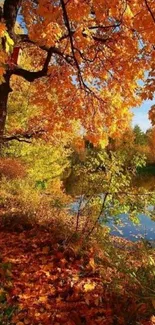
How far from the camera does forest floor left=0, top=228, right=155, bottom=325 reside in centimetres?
421

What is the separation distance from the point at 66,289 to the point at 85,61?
5949 millimetres

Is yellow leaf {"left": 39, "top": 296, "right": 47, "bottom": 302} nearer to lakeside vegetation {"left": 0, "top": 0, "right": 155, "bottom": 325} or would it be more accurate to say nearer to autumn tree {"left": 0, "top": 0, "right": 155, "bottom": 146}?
lakeside vegetation {"left": 0, "top": 0, "right": 155, "bottom": 325}

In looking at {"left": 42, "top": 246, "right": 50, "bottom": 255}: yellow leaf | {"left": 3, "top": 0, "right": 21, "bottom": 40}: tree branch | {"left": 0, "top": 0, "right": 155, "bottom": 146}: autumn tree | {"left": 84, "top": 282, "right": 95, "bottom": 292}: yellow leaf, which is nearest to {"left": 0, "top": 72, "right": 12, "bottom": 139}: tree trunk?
{"left": 0, "top": 0, "right": 155, "bottom": 146}: autumn tree

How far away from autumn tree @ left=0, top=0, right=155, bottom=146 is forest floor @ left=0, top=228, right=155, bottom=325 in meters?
3.26

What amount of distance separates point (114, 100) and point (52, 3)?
448 centimetres

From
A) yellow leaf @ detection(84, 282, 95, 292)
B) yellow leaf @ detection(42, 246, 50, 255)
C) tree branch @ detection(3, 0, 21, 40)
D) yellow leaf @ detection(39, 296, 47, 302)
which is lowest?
yellow leaf @ detection(39, 296, 47, 302)

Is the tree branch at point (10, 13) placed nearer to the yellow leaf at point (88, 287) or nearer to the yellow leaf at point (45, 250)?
the yellow leaf at point (45, 250)

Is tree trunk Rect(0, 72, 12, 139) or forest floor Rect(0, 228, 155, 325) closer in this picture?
forest floor Rect(0, 228, 155, 325)

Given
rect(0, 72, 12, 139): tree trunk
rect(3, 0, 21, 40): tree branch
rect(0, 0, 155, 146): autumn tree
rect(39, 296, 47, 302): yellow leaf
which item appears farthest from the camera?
rect(0, 72, 12, 139): tree trunk

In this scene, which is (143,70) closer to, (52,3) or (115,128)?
(115,128)

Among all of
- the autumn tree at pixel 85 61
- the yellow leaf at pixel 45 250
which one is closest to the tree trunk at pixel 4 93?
the autumn tree at pixel 85 61

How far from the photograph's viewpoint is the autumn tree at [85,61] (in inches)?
281

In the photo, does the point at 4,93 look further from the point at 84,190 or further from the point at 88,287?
the point at 88,287

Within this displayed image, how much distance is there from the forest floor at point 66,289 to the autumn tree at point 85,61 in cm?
326
